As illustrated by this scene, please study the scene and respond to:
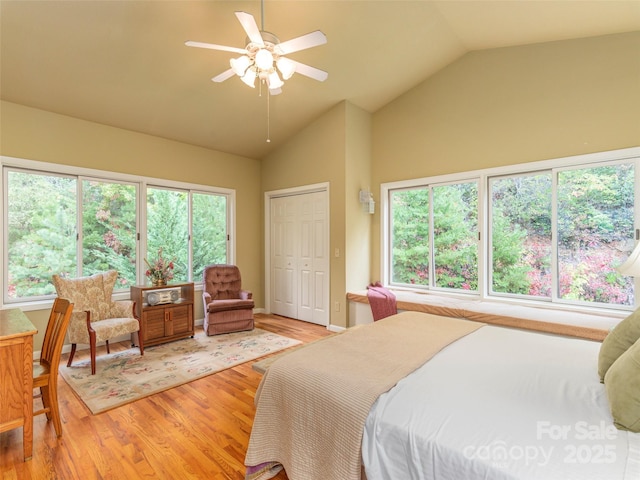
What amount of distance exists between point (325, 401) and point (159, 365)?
2.56 m

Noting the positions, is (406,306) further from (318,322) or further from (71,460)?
(71,460)

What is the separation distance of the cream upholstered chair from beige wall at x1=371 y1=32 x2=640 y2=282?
329 centimetres

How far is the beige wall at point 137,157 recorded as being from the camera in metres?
3.42

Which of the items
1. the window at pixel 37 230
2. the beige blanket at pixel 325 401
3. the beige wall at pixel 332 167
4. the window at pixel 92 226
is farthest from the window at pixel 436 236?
the window at pixel 37 230

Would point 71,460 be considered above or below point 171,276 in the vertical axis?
below

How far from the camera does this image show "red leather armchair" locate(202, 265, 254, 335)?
14.0 feet

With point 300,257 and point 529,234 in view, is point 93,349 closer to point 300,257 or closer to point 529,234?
point 300,257

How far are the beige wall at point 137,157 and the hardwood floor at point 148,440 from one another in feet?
6.41

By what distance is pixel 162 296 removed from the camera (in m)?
3.99

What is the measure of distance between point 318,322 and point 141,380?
8.33ft

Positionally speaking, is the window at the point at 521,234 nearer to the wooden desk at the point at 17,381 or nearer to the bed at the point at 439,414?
the bed at the point at 439,414

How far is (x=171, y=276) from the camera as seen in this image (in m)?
4.25

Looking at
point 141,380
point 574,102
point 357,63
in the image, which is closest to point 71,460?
point 141,380

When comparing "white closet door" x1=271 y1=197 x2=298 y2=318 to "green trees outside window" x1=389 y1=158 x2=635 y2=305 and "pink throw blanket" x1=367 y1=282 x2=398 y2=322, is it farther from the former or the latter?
"green trees outside window" x1=389 y1=158 x2=635 y2=305
